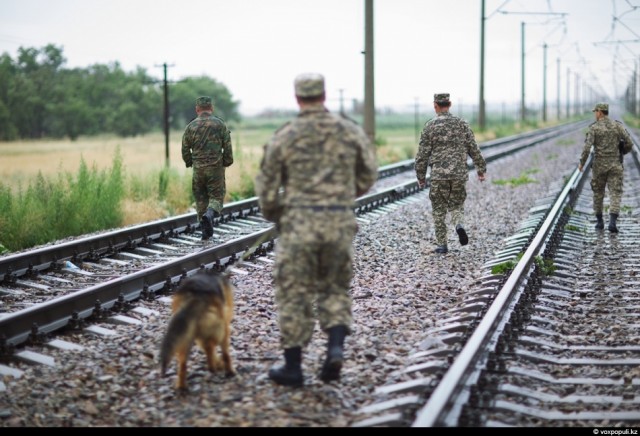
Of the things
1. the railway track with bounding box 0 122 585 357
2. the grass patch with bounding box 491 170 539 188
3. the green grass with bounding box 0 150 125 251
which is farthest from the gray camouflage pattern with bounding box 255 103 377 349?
the grass patch with bounding box 491 170 539 188

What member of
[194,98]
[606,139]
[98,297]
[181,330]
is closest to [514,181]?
[606,139]

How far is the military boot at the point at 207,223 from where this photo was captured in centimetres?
1162

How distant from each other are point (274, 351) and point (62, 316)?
76.3 inches

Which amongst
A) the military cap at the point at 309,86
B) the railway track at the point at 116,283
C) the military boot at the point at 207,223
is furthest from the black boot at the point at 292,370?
the military boot at the point at 207,223

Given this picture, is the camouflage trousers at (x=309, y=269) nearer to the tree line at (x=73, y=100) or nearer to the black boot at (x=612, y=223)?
the black boot at (x=612, y=223)

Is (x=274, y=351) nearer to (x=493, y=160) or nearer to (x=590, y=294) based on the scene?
(x=590, y=294)

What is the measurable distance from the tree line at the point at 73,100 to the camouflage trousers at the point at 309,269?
56.0 metres

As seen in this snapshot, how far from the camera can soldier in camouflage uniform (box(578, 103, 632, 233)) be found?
1242cm

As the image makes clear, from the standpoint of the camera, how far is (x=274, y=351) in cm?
645

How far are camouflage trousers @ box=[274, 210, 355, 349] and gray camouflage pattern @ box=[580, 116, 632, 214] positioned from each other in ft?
25.9

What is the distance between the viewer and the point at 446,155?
421 inches

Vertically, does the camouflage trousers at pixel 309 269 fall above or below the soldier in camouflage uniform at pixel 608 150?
below

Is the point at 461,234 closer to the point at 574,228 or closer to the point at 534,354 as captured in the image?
the point at 574,228

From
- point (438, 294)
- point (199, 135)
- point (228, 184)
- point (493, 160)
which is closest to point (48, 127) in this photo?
point (493, 160)
